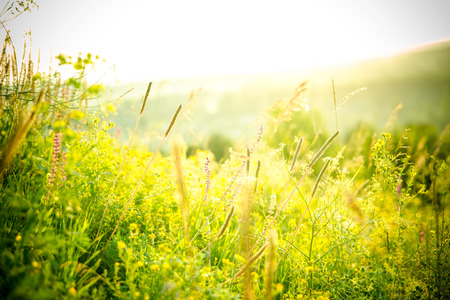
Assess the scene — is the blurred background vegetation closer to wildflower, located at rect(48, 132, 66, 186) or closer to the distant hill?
the distant hill

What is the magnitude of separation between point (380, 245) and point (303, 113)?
13.6 ft

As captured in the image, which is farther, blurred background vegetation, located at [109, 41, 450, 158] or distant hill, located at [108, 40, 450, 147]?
distant hill, located at [108, 40, 450, 147]

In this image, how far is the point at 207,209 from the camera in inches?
98.3

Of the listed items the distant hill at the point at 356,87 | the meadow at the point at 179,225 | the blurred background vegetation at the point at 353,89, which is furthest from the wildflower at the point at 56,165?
the distant hill at the point at 356,87

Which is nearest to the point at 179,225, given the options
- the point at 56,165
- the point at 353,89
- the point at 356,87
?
the point at 56,165

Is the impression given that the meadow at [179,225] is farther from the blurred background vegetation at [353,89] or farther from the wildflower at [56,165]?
the blurred background vegetation at [353,89]

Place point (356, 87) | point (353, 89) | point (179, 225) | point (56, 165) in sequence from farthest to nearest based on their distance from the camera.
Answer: point (353, 89)
point (356, 87)
point (179, 225)
point (56, 165)

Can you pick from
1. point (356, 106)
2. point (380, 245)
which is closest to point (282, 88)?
point (356, 106)

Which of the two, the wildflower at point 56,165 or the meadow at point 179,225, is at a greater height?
the wildflower at point 56,165

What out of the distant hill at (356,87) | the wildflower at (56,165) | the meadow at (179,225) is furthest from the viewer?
the distant hill at (356,87)

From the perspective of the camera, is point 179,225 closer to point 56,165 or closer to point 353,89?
point 56,165

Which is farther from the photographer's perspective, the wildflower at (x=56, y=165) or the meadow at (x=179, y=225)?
the wildflower at (x=56, y=165)

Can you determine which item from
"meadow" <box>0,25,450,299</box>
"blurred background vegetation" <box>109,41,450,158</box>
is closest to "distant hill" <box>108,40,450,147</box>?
"blurred background vegetation" <box>109,41,450,158</box>

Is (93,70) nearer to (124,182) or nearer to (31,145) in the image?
(31,145)
